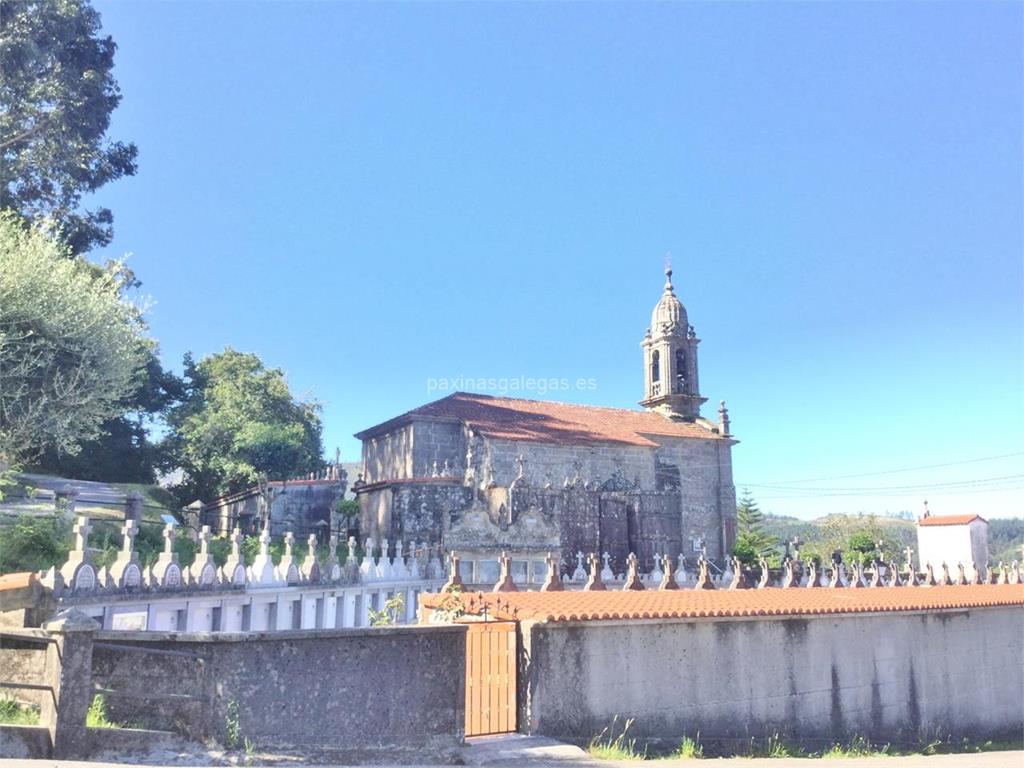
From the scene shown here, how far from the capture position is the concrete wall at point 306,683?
21.9ft

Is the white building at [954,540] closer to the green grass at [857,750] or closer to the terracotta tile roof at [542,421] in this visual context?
the terracotta tile roof at [542,421]

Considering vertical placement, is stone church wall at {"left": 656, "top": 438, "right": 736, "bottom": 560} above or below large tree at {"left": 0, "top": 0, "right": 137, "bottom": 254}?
below

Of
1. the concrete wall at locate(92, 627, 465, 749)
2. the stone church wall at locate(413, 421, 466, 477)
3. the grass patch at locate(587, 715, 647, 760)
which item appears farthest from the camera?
the stone church wall at locate(413, 421, 466, 477)

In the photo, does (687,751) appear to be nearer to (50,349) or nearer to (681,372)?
(50,349)

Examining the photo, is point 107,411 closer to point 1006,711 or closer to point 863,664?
point 863,664

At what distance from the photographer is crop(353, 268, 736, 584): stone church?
25.9 m

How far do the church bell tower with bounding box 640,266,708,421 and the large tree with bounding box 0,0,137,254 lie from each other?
2913 centimetres

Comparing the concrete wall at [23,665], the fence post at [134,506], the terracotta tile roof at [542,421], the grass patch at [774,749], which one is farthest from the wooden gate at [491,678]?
the terracotta tile roof at [542,421]

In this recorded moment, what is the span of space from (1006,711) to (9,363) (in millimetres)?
20349

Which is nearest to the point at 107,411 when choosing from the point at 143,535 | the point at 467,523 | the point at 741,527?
the point at 143,535

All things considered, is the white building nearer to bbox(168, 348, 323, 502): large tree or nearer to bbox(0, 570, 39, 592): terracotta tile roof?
bbox(168, 348, 323, 502): large tree

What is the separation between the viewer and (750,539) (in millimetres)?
41719

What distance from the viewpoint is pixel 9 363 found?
14234mm

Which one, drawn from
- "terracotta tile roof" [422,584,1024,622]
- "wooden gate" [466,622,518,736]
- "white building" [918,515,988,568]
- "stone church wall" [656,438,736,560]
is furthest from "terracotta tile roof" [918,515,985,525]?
"wooden gate" [466,622,518,736]
